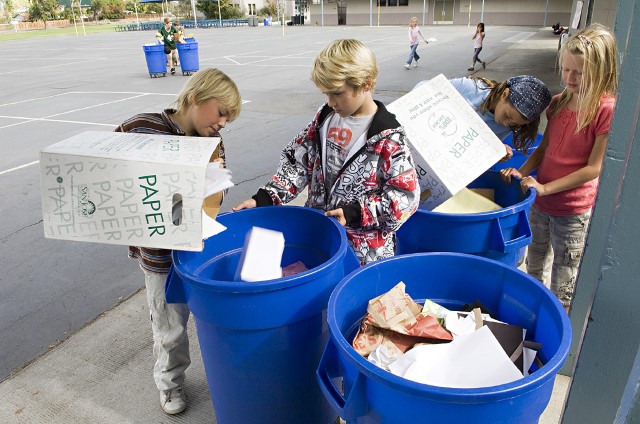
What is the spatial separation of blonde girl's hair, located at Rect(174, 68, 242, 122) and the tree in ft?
230

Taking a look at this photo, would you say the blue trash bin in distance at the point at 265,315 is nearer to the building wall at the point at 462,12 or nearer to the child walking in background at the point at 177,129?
the child walking in background at the point at 177,129

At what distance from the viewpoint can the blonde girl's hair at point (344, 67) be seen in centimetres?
181

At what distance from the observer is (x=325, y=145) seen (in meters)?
2.10

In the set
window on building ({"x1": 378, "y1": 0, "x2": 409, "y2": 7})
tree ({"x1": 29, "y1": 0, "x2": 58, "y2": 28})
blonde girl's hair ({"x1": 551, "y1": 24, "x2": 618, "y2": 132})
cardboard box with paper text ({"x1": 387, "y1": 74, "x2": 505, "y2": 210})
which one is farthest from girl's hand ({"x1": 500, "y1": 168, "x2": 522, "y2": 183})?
tree ({"x1": 29, "y1": 0, "x2": 58, "y2": 28})

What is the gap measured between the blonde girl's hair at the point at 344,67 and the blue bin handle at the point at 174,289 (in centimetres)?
91

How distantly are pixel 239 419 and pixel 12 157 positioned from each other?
22.1ft

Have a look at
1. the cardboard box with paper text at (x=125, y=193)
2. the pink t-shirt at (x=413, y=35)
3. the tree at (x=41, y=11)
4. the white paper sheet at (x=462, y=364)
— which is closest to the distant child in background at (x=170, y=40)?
the pink t-shirt at (x=413, y=35)

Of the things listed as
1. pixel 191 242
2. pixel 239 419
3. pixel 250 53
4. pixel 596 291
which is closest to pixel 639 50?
pixel 596 291

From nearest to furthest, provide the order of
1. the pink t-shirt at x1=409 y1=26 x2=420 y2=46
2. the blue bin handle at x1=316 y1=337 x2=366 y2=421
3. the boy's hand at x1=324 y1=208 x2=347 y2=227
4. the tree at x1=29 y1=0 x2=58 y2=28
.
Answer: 1. the blue bin handle at x1=316 y1=337 x2=366 y2=421
2. the boy's hand at x1=324 y1=208 x2=347 y2=227
3. the pink t-shirt at x1=409 y1=26 x2=420 y2=46
4. the tree at x1=29 y1=0 x2=58 y2=28

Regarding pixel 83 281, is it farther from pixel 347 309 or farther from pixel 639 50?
pixel 639 50

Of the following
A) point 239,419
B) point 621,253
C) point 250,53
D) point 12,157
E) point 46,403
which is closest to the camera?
point 621,253

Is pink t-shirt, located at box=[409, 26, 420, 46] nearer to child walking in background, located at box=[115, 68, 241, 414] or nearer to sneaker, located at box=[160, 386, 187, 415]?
child walking in background, located at box=[115, 68, 241, 414]

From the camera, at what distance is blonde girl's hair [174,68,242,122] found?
1985 millimetres


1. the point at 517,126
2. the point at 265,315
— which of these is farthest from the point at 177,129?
the point at 517,126
